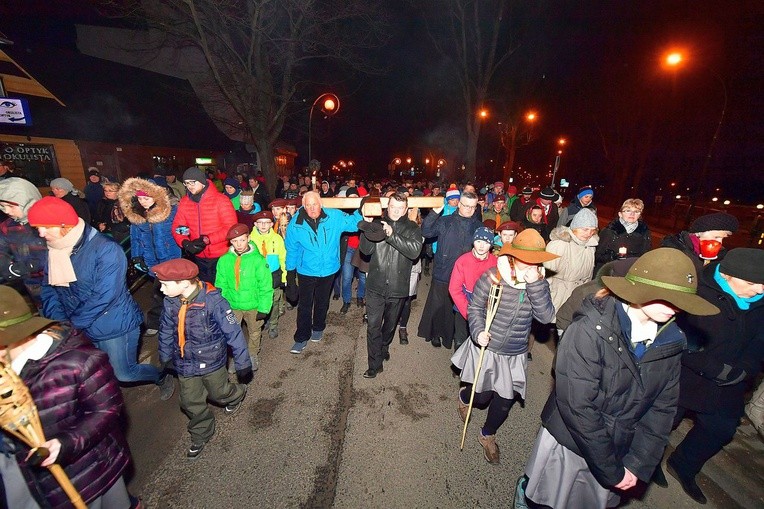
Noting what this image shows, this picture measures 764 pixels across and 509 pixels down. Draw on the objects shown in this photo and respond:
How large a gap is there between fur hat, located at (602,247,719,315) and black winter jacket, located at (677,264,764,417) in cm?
137

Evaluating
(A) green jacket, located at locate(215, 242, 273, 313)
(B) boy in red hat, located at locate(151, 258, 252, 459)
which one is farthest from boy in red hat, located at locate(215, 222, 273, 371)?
(B) boy in red hat, located at locate(151, 258, 252, 459)

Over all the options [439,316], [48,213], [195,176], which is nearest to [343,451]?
[439,316]

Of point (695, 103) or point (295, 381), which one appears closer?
point (295, 381)

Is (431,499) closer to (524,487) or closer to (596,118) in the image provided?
(524,487)

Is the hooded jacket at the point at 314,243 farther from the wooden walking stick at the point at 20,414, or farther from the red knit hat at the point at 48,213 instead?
the wooden walking stick at the point at 20,414

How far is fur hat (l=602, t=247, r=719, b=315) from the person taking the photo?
72.4 inches

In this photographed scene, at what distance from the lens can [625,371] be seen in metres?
2.06

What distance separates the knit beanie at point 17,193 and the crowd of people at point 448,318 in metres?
0.02

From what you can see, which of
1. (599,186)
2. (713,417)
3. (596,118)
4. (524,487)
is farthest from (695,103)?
(524,487)

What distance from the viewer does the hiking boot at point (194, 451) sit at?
10.7ft

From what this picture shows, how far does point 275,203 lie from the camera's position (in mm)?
6371

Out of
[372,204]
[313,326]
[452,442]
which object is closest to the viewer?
[452,442]

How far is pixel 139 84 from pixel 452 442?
26013 mm

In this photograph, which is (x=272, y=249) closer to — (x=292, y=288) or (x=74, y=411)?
(x=292, y=288)
